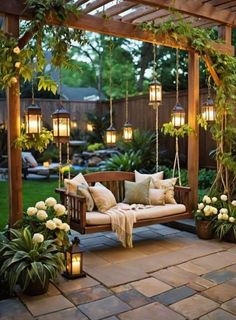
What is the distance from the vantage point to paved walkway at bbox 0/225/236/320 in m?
2.60

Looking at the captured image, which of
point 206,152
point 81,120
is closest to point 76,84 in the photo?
point 81,120

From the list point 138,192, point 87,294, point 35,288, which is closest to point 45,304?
point 35,288

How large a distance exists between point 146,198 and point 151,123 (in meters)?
4.86

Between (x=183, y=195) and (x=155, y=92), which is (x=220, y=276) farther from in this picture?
(x=155, y=92)

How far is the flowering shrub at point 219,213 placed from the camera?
434 centimetres

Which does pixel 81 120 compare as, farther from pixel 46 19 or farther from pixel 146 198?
pixel 46 19

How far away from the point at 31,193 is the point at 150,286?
14.8ft

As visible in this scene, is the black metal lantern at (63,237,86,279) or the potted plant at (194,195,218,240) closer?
the black metal lantern at (63,237,86,279)

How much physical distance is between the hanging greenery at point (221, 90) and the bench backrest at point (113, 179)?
1279 millimetres

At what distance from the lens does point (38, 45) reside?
322 centimetres

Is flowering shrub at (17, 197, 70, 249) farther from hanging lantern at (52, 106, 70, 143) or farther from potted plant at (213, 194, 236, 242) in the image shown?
potted plant at (213, 194, 236, 242)

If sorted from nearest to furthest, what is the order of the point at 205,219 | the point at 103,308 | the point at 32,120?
the point at 103,308 → the point at 32,120 → the point at 205,219

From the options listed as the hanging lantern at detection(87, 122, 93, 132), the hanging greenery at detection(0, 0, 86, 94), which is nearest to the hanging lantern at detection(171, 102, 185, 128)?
the hanging greenery at detection(0, 0, 86, 94)

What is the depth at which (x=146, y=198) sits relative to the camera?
4.49 metres
